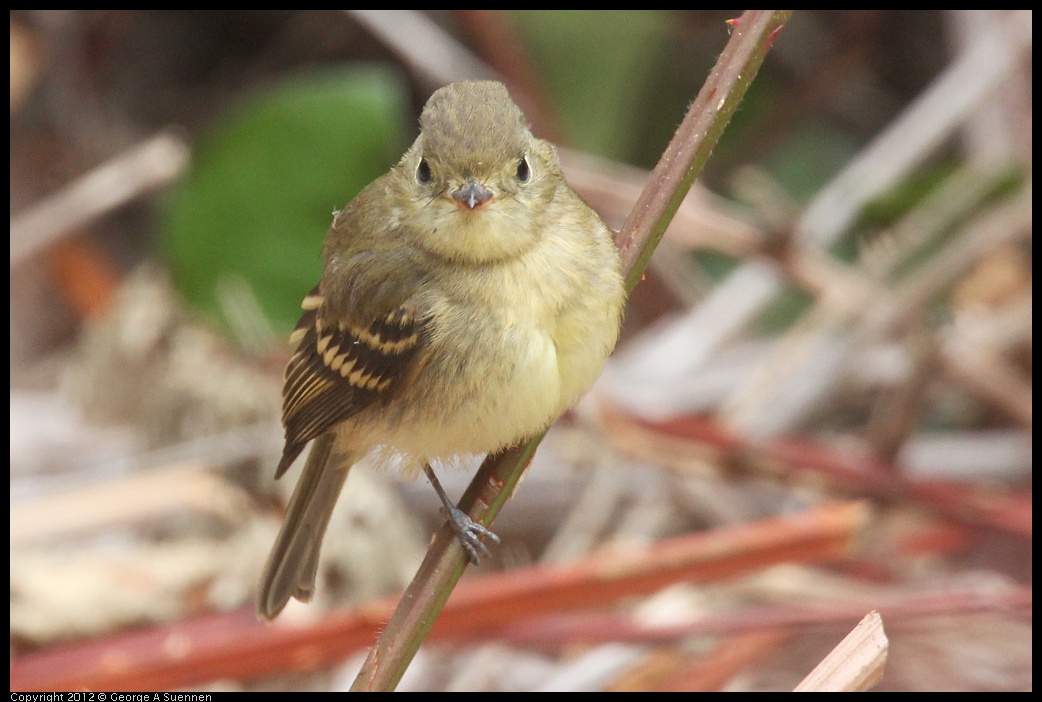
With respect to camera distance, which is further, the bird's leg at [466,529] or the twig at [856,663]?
the bird's leg at [466,529]

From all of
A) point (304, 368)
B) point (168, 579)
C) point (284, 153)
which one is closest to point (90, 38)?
point (284, 153)

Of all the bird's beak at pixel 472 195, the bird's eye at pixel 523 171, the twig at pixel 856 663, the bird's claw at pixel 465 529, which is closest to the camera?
the twig at pixel 856 663

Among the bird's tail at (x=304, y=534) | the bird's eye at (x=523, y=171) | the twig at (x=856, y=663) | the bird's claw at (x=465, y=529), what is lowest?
the twig at (x=856, y=663)

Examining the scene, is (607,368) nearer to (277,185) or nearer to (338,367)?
(277,185)

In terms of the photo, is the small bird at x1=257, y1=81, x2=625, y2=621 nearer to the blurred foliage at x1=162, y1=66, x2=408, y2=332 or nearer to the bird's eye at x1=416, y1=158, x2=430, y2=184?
the bird's eye at x1=416, y1=158, x2=430, y2=184

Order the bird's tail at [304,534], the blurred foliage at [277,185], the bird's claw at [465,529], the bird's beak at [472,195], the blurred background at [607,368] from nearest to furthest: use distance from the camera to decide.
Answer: the bird's claw at [465,529] < the bird's beak at [472,195] < the bird's tail at [304,534] < the blurred background at [607,368] < the blurred foliage at [277,185]

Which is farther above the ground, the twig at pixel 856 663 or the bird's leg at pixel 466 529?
the bird's leg at pixel 466 529

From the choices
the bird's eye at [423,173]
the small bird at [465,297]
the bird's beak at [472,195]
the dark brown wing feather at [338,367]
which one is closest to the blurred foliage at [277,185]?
the dark brown wing feather at [338,367]

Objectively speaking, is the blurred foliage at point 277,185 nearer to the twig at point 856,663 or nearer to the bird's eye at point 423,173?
the bird's eye at point 423,173
